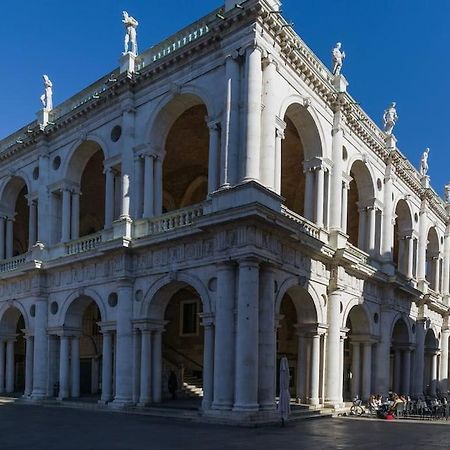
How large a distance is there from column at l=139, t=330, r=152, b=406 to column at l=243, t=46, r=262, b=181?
7834 mm

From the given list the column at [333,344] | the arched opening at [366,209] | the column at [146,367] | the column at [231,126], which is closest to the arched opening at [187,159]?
the column at [231,126]

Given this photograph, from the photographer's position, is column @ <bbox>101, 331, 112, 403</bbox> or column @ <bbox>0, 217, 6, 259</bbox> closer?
column @ <bbox>101, 331, 112, 403</bbox>

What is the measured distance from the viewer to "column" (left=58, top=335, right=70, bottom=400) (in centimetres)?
2500

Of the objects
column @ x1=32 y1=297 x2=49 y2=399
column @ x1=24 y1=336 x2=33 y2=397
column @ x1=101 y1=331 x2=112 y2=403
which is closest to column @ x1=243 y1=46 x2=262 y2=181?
column @ x1=101 y1=331 x2=112 y2=403

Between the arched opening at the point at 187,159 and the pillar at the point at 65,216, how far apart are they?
5.38m

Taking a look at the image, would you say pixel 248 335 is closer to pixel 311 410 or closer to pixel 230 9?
pixel 311 410

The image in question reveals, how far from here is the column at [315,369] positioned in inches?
867

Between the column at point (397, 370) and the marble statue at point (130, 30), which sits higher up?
the marble statue at point (130, 30)

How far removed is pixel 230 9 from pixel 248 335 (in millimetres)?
11248

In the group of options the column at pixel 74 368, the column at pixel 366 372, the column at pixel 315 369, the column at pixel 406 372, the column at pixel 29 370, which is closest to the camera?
the column at pixel 315 369

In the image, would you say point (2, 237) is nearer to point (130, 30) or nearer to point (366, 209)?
point (130, 30)

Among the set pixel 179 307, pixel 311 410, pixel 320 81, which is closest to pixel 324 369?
pixel 311 410

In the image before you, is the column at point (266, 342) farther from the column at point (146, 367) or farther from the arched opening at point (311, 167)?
the arched opening at point (311, 167)

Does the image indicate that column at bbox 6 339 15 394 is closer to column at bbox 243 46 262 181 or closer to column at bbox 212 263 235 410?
column at bbox 212 263 235 410
